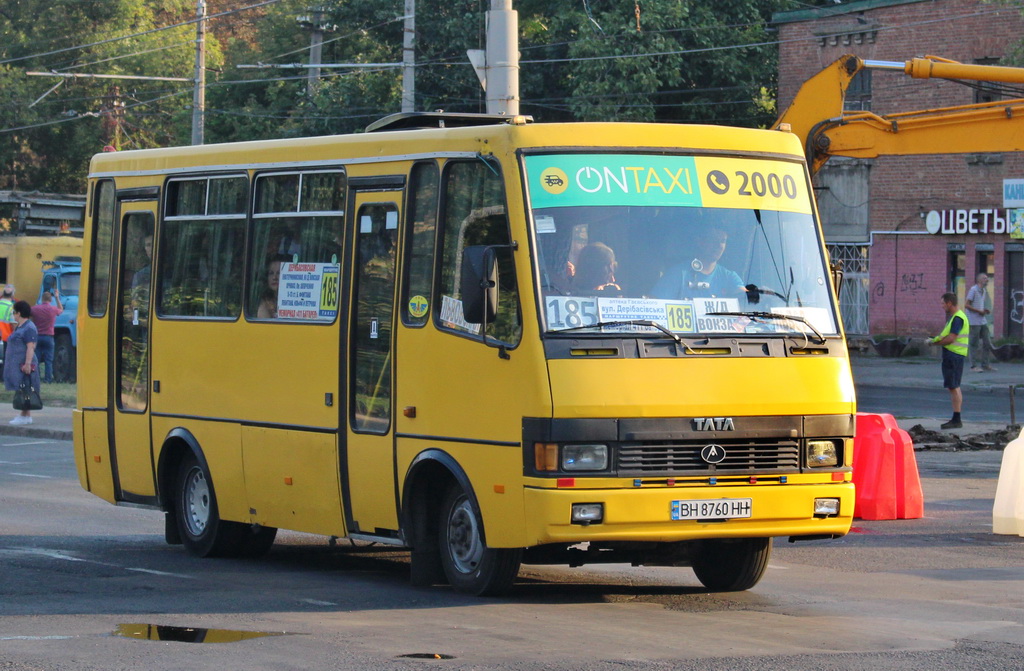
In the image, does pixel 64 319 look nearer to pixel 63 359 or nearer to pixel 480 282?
pixel 63 359

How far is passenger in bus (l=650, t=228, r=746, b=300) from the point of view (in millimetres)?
9141

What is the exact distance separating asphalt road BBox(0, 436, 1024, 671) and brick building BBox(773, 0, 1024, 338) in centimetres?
2631

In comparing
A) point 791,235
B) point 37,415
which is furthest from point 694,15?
point 791,235

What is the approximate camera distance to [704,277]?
9227 millimetres

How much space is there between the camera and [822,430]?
Answer: 9250mm

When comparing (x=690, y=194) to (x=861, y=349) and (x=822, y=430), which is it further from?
(x=861, y=349)

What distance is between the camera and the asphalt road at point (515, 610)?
770 cm

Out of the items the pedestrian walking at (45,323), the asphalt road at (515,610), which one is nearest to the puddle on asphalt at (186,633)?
the asphalt road at (515,610)

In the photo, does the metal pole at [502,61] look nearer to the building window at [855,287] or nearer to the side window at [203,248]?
the side window at [203,248]

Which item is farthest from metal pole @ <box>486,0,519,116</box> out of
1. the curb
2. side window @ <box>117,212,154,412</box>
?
the curb

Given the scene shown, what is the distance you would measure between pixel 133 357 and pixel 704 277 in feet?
17.1

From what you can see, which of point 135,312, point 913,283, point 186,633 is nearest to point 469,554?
point 186,633

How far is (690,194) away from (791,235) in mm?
678

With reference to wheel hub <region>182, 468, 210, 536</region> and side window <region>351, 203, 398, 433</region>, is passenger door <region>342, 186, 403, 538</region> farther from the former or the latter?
wheel hub <region>182, 468, 210, 536</region>
